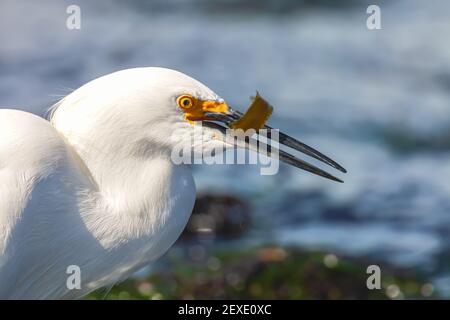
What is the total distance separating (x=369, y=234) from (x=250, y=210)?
1152 mm

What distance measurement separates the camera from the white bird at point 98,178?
367cm

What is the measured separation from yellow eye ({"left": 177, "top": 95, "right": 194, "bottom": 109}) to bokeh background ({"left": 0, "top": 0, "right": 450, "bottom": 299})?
1815mm

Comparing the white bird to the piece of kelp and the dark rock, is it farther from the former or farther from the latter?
the dark rock

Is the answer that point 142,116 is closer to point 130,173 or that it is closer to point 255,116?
point 130,173

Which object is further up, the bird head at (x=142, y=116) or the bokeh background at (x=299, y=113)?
the bokeh background at (x=299, y=113)

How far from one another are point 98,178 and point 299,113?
7.14 metres

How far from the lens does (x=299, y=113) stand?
1079cm

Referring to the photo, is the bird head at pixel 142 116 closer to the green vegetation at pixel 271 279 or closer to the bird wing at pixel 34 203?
the bird wing at pixel 34 203

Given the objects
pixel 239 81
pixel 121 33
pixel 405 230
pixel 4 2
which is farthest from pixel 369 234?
pixel 4 2

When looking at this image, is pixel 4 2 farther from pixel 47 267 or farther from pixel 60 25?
pixel 47 267

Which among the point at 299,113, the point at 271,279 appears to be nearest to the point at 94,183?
the point at 271,279

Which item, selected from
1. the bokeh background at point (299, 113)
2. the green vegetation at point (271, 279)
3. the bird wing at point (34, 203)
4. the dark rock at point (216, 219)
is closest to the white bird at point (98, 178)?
the bird wing at point (34, 203)

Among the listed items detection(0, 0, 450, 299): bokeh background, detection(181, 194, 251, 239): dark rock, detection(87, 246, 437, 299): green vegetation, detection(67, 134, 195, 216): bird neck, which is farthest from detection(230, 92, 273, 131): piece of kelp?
detection(181, 194, 251, 239): dark rock

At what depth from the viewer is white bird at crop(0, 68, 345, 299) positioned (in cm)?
367
